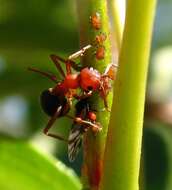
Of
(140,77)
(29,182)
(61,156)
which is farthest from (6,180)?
(61,156)

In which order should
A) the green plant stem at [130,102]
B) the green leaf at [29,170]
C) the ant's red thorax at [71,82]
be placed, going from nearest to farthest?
1. the green plant stem at [130,102]
2. the green leaf at [29,170]
3. the ant's red thorax at [71,82]

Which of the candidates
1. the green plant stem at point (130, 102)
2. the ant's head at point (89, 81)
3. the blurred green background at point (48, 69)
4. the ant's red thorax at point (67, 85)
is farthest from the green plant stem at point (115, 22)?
the blurred green background at point (48, 69)

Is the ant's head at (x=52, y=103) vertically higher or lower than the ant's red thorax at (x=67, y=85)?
lower

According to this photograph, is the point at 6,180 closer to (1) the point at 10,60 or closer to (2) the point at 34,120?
(1) the point at 10,60

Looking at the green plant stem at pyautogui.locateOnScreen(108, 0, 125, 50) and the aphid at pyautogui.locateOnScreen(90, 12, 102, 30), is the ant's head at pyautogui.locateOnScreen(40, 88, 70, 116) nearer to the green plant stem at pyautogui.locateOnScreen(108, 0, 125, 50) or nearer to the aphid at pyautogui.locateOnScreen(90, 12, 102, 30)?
the green plant stem at pyautogui.locateOnScreen(108, 0, 125, 50)

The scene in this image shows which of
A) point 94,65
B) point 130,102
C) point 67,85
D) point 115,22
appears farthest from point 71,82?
point 130,102

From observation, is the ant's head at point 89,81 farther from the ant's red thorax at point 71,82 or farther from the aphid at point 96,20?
the aphid at point 96,20
